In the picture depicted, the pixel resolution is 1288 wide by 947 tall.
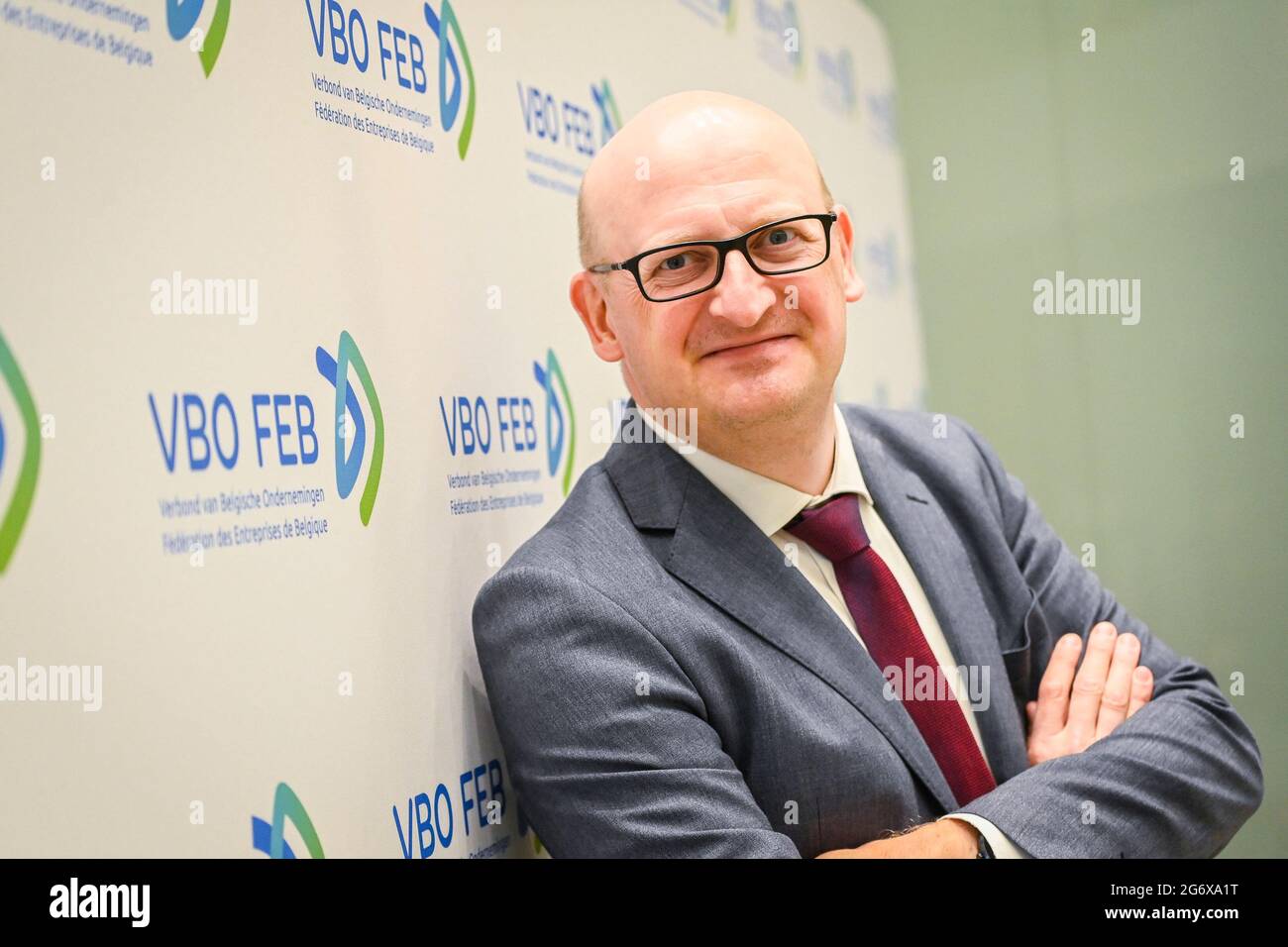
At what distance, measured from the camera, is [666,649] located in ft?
4.90

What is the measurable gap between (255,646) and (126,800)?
235 mm

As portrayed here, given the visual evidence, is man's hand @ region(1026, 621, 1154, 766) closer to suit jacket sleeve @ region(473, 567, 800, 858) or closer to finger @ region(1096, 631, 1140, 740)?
finger @ region(1096, 631, 1140, 740)

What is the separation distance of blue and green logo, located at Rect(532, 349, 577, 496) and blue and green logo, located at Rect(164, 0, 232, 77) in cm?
82

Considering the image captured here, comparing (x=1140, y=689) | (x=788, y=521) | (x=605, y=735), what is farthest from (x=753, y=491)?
(x=1140, y=689)

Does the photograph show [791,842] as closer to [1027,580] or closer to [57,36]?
[1027,580]

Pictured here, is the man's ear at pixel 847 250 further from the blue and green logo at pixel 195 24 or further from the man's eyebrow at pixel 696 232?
the blue and green logo at pixel 195 24

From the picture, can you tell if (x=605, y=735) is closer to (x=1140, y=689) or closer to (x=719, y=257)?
(x=719, y=257)

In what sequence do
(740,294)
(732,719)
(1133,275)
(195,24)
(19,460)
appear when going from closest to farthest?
(19,460), (195,24), (732,719), (740,294), (1133,275)

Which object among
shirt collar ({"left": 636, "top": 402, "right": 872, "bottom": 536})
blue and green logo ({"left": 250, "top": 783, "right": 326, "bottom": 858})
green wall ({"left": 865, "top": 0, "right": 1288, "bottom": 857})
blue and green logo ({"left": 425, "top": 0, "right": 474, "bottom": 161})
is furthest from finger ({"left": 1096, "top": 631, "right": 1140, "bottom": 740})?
green wall ({"left": 865, "top": 0, "right": 1288, "bottom": 857})

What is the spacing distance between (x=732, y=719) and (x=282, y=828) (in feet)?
1.91

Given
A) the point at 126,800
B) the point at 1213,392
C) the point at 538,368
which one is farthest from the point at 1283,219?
the point at 126,800

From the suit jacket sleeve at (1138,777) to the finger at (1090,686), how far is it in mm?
52

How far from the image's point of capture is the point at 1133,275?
4.27 m

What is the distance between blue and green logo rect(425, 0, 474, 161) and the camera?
1850 millimetres
